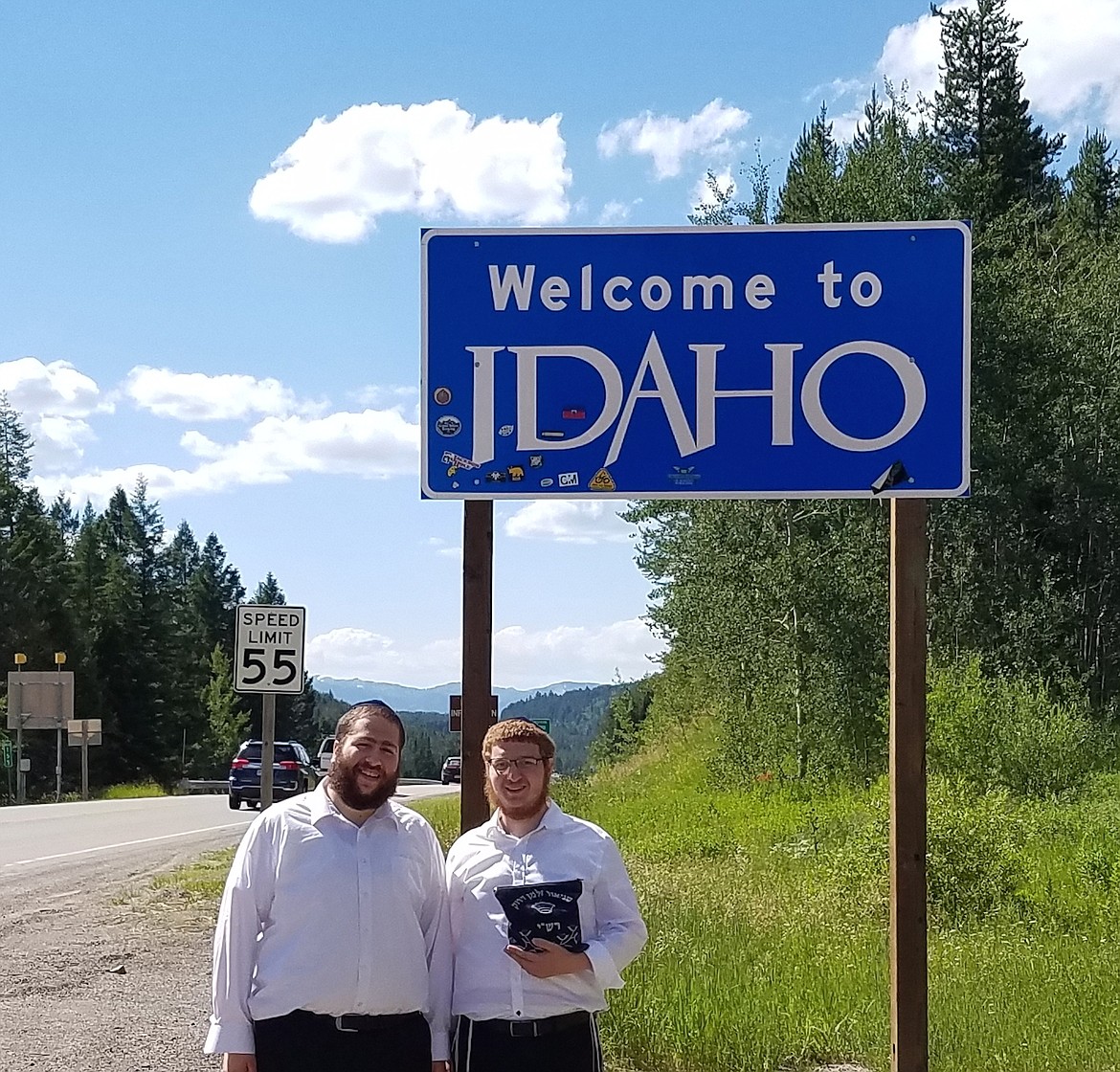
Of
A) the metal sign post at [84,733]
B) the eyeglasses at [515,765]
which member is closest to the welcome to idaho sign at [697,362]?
the eyeglasses at [515,765]

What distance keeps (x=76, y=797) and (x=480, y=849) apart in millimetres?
51884

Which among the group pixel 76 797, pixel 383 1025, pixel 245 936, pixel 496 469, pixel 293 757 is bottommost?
pixel 76 797

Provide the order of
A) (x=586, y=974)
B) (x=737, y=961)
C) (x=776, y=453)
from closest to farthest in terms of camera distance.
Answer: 1. (x=586, y=974)
2. (x=776, y=453)
3. (x=737, y=961)

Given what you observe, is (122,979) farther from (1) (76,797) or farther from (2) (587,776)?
(1) (76,797)

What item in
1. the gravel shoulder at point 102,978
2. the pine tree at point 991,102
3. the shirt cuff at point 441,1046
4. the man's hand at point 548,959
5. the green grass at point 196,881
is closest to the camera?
the man's hand at point 548,959

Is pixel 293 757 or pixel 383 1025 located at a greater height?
pixel 383 1025

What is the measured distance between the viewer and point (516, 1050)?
3.74 m

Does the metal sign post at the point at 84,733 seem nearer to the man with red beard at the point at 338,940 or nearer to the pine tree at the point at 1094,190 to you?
the pine tree at the point at 1094,190

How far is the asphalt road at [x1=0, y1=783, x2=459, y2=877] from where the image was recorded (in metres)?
19.3

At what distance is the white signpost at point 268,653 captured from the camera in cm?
1348

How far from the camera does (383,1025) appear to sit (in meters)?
3.80

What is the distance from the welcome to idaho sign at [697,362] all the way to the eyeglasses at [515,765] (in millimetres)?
1409

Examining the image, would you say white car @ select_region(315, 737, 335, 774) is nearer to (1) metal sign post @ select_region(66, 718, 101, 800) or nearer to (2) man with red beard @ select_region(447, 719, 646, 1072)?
(2) man with red beard @ select_region(447, 719, 646, 1072)

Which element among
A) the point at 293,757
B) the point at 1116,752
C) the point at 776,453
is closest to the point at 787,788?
the point at 1116,752
